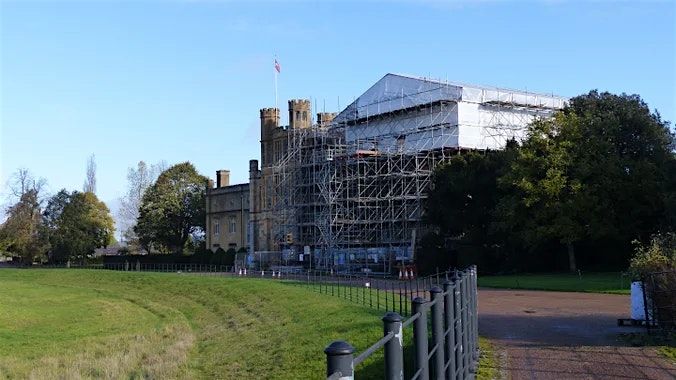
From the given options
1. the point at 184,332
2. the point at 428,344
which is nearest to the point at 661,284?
the point at 428,344

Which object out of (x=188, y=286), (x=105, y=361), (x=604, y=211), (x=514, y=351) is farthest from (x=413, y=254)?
(x=514, y=351)

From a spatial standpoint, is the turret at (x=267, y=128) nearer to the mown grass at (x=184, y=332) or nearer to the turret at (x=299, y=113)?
the turret at (x=299, y=113)

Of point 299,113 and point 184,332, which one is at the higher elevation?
point 299,113

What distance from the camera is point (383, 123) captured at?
70.2 m

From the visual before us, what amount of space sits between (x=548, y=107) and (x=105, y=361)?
5714cm

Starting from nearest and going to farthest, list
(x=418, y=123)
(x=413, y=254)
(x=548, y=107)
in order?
1. (x=413, y=254)
2. (x=418, y=123)
3. (x=548, y=107)

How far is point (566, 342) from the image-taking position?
1559 centimetres

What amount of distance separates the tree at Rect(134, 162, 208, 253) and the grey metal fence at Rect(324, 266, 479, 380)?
285ft

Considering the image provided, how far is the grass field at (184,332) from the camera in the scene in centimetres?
1755

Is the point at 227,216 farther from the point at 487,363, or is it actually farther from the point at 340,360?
the point at 340,360

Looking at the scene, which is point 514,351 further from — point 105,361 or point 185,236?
point 185,236

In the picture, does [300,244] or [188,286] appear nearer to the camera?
[188,286]

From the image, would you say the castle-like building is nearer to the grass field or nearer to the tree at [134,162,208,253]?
the grass field

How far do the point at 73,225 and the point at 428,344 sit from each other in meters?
92.6
